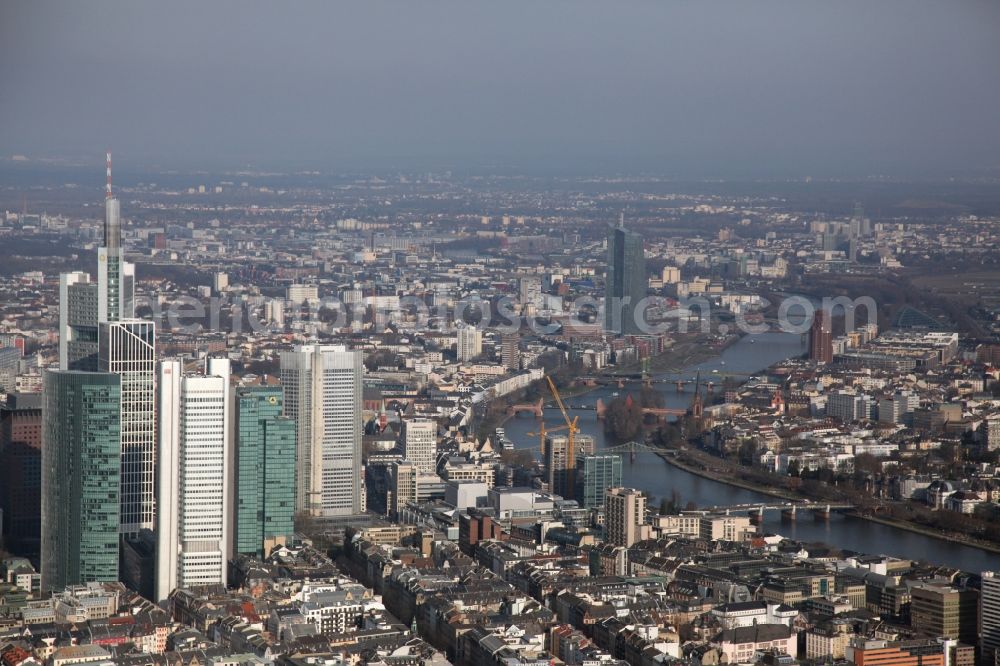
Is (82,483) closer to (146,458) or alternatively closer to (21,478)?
(146,458)

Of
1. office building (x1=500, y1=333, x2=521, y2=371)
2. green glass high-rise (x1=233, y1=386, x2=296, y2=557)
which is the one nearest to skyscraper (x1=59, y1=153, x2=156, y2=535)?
green glass high-rise (x1=233, y1=386, x2=296, y2=557)

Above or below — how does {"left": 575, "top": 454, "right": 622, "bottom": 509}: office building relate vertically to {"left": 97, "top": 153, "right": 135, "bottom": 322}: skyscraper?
below

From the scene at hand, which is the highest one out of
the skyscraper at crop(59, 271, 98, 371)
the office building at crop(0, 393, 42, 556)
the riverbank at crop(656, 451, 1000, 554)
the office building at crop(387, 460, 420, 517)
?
the skyscraper at crop(59, 271, 98, 371)

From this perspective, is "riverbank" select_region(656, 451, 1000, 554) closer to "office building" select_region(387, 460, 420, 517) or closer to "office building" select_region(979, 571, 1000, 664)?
"office building" select_region(387, 460, 420, 517)

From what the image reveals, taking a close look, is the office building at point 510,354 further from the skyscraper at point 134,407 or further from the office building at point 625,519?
the skyscraper at point 134,407

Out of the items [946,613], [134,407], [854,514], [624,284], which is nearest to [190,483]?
[134,407]

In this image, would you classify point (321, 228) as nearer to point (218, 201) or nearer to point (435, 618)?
point (218, 201)
